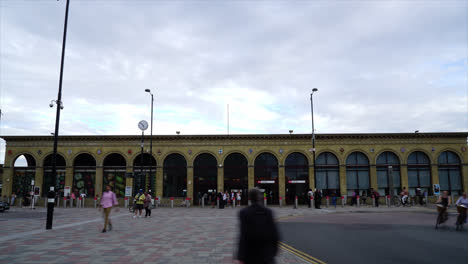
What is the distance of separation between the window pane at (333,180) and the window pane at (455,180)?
11.8 metres

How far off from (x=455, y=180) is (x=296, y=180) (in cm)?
1664

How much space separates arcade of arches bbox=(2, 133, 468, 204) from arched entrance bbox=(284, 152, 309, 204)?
0.35ft

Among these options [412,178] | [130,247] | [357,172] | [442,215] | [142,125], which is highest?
[142,125]

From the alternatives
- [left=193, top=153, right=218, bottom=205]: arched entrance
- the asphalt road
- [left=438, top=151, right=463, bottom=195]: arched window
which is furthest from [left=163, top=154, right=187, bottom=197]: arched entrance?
[left=438, top=151, right=463, bottom=195]: arched window

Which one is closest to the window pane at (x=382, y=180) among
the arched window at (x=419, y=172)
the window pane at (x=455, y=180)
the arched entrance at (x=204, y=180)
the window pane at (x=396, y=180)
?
the window pane at (x=396, y=180)

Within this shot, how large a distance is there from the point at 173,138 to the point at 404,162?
24.7 metres

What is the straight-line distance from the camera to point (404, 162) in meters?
33.7

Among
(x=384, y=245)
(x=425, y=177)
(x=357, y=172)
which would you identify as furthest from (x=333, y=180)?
(x=384, y=245)

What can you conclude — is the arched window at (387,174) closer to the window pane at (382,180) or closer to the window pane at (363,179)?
the window pane at (382,180)

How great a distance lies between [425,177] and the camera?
1330 inches

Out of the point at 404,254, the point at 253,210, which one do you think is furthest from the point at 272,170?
the point at 253,210

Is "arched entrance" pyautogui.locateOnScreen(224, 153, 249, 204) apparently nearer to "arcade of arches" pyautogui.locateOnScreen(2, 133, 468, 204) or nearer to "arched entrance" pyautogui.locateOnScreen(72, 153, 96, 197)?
"arcade of arches" pyautogui.locateOnScreen(2, 133, 468, 204)

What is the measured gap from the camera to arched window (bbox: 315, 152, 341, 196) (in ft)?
112

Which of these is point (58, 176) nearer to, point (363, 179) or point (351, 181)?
point (351, 181)
